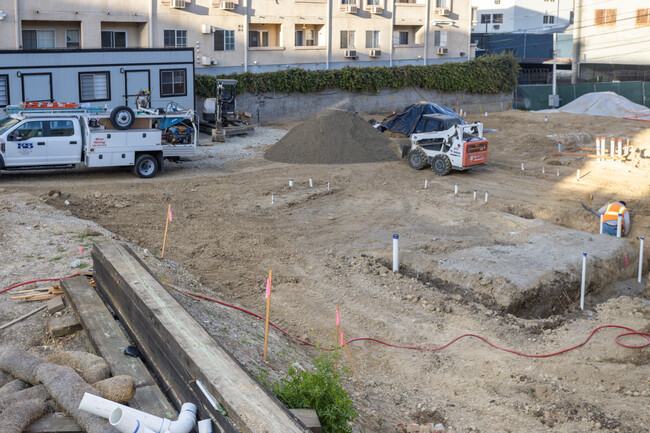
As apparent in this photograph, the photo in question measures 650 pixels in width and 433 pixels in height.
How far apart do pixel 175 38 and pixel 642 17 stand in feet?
120

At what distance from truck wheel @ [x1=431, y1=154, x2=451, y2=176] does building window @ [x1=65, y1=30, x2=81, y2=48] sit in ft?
67.4

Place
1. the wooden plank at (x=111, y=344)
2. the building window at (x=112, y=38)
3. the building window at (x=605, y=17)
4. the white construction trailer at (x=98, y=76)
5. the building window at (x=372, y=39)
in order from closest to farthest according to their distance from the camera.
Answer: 1. the wooden plank at (x=111, y=344)
2. the white construction trailer at (x=98, y=76)
3. the building window at (x=112, y=38)
4. the building window at (x=372, y=39)
5. the building window at (x=605, y=17)

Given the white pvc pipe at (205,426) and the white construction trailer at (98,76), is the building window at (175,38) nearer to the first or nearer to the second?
the white construction trailer at (98,76)

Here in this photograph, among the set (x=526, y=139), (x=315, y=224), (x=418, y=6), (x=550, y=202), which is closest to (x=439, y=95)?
(x=418, y=6)

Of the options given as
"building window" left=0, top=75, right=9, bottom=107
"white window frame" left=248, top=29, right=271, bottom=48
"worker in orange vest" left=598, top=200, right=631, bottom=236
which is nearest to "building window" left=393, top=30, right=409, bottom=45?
"white window frame" left=248, top=29, right=271, bottom=48

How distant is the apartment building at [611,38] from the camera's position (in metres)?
54.2

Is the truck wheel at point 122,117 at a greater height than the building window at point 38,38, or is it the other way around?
the building window at point 38,38

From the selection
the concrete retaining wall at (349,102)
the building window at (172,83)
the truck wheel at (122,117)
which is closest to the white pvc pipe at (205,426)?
the truck wheel at (122,117)

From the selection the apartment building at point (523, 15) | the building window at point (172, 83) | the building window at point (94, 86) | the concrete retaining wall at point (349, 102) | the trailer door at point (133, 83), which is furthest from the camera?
the apartment building at point (523, 15)

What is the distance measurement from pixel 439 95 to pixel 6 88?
27582mm

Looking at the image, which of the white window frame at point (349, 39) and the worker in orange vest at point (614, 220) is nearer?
the worker in orange vest at point (614, 220)

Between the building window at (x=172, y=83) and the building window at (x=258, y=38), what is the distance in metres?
10.7

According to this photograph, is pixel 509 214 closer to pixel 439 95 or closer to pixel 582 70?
pixel 439 95

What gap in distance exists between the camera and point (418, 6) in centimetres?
4759
